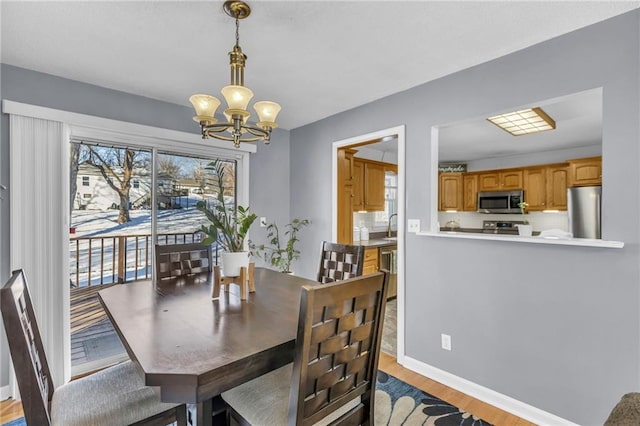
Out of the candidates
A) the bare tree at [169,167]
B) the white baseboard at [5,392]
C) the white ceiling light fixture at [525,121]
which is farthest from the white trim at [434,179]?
the white baseboard at [5,392]

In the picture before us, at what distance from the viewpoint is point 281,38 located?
1.88 m

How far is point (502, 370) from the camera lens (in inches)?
83.2

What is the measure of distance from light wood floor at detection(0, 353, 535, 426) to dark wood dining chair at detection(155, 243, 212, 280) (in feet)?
4.26

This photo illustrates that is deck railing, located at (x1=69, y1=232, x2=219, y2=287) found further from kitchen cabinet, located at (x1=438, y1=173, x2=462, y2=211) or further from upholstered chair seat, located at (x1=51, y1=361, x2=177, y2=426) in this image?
kitchen cabinet, located at (x1=438, y1=173, x2=462, y2=211)

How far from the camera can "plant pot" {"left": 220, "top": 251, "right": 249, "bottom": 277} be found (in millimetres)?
1730

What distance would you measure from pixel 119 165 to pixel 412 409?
322 centimetres

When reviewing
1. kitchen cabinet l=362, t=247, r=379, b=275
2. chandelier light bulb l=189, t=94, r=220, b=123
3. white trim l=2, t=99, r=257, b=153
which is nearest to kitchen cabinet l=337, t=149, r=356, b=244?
kitchen cabinet l=362, t=247, r=379, b=275

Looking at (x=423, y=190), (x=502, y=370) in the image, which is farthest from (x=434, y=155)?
(x=502, y=370)

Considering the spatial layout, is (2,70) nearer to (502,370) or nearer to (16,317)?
(16,317)

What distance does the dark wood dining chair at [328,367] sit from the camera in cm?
105

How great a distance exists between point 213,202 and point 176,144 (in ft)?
2.45

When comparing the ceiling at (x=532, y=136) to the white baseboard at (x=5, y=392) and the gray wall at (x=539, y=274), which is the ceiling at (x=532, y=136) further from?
the white baseboard at (x=5, y=392)

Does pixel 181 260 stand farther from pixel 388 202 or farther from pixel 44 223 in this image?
pixel 388 202

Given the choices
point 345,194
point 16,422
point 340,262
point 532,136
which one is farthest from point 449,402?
point 532,136
